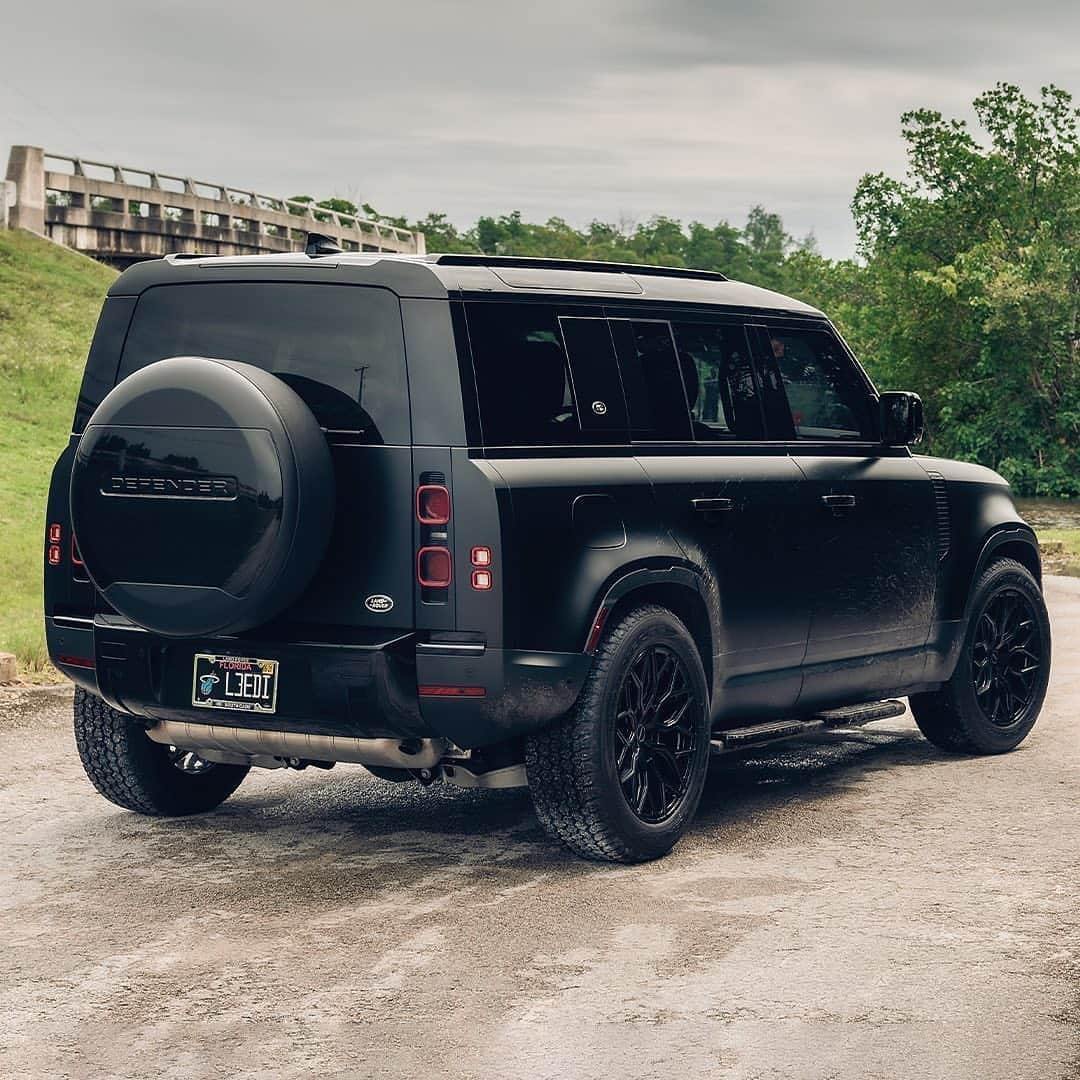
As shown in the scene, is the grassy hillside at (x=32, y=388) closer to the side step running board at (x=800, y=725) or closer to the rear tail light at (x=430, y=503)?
the side step running board at (x=800, y=725)

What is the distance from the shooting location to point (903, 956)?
558cm

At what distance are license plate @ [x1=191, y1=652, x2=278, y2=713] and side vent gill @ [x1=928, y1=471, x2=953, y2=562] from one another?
3.49 meters

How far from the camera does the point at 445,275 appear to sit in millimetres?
6422

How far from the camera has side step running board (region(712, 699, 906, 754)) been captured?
7359 mm

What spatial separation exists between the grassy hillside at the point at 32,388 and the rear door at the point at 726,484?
534cm

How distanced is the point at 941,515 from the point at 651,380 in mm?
2031

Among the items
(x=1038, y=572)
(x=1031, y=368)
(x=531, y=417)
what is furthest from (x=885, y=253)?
(x=531, y=417)

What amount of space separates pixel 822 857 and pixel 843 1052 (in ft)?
7.20

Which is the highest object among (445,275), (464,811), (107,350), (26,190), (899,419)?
(26,190)

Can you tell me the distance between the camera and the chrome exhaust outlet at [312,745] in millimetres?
6387

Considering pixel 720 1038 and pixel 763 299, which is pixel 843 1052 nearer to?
pixel 720 1038

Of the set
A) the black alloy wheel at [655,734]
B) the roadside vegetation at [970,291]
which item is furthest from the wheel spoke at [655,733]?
the roadside vegetation at [970,291]

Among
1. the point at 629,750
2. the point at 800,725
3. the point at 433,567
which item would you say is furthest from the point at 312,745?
the point at 800,725

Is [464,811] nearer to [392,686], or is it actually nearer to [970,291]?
[392,686]
